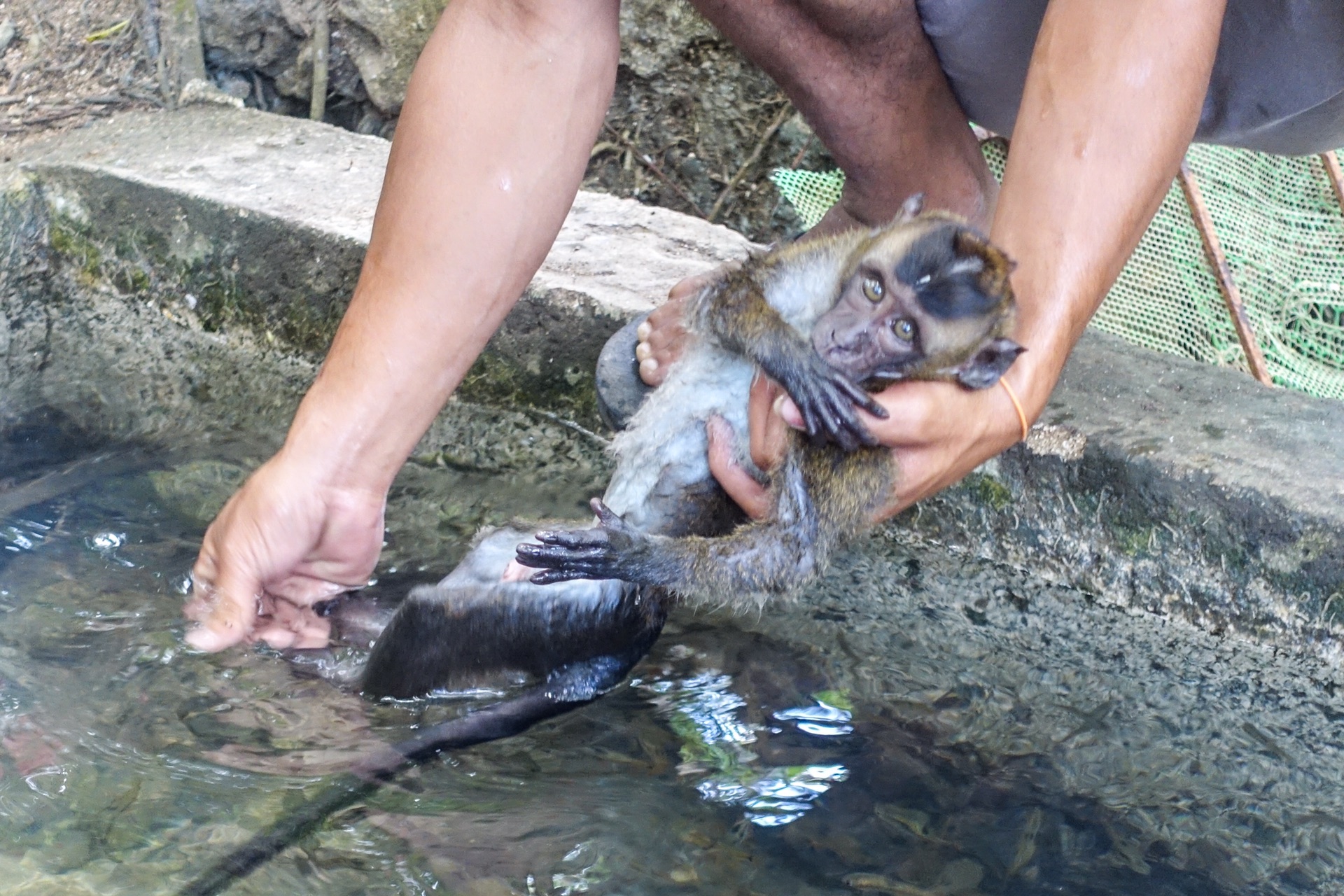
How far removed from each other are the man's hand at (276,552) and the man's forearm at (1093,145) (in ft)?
4.34

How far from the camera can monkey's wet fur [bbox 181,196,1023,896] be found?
2441 mm

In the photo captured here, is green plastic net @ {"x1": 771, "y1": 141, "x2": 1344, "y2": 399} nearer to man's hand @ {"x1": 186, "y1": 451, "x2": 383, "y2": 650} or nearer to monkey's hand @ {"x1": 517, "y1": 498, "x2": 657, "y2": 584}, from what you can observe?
monkey's hand @ {"x1": 517, "y1": 498, "x2": 657, "y2": 584}

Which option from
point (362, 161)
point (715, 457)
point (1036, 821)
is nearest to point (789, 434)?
point (715, 457)

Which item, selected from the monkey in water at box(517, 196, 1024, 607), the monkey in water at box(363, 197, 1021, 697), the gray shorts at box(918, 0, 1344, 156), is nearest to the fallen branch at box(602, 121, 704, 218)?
the gray shorts at box(918, 0, 1344, 156)

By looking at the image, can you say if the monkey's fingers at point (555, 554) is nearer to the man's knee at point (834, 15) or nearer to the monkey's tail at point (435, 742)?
the monkey's tail at point (435, 742)

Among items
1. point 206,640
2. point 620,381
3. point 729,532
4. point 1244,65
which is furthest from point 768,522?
point 1244,65

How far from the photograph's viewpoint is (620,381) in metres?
3.17

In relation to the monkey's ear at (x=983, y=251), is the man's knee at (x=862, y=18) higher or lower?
higher

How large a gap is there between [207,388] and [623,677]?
1755mm

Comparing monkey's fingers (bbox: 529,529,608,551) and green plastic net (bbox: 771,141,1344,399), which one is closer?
monkey's fingers (bbox: 529,529,608,551)

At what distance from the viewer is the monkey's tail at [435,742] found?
1998 millimetres

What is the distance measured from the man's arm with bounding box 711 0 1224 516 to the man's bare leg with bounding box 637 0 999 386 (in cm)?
88

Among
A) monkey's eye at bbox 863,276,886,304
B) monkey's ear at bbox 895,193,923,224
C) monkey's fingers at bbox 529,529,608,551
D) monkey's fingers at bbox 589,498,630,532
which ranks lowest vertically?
monkey's fingers at bbox 529,529,608,551

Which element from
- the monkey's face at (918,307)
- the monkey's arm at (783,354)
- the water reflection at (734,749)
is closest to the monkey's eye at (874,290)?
the monkey's face at (918,307)
